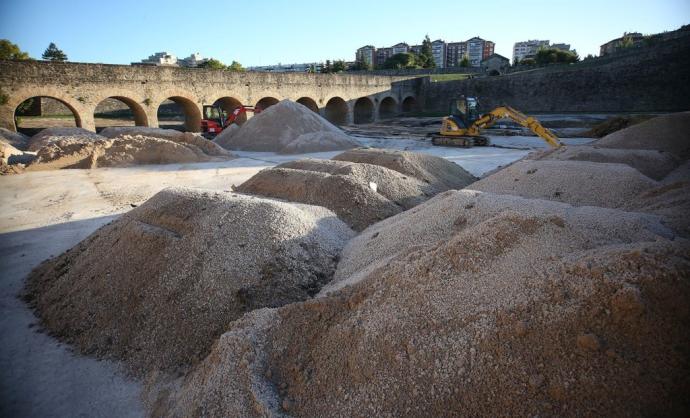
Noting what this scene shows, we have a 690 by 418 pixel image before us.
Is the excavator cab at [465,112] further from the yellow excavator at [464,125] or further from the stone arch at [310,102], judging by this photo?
the stone arch at [310,102]

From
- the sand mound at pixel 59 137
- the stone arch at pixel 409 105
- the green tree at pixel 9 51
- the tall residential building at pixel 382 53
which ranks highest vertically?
the tall residential building at pixel 382 53

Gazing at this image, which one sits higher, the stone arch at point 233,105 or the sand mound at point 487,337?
the stone arch at point 233,105

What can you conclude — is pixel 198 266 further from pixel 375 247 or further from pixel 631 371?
pixel 631 371

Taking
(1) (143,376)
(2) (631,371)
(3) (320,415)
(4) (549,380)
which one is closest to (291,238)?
(1) (143,376)

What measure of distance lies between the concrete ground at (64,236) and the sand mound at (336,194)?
2723 millimetres

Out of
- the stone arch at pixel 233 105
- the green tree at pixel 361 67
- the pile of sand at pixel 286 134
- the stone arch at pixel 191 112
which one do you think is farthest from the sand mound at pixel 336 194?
the green tree at pixel 361 67

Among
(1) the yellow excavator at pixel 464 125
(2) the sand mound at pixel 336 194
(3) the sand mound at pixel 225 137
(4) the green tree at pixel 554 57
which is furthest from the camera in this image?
(4) the green tree at pixel 554 57

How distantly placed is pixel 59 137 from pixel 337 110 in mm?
20460

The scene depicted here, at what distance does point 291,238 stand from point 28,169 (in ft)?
38.7

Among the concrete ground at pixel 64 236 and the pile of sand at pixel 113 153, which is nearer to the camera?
the concrete ground at pixel 64 236

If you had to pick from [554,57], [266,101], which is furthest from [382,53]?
[266,101]

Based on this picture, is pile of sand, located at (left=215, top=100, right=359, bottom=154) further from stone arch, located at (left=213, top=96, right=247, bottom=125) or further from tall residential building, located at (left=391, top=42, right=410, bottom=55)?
tall residential building, located at (left=391, top=42, right=410, bottom=55)

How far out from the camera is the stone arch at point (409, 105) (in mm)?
35763

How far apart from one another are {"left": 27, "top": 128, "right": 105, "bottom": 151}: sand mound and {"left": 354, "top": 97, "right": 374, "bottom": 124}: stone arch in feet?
69.4
